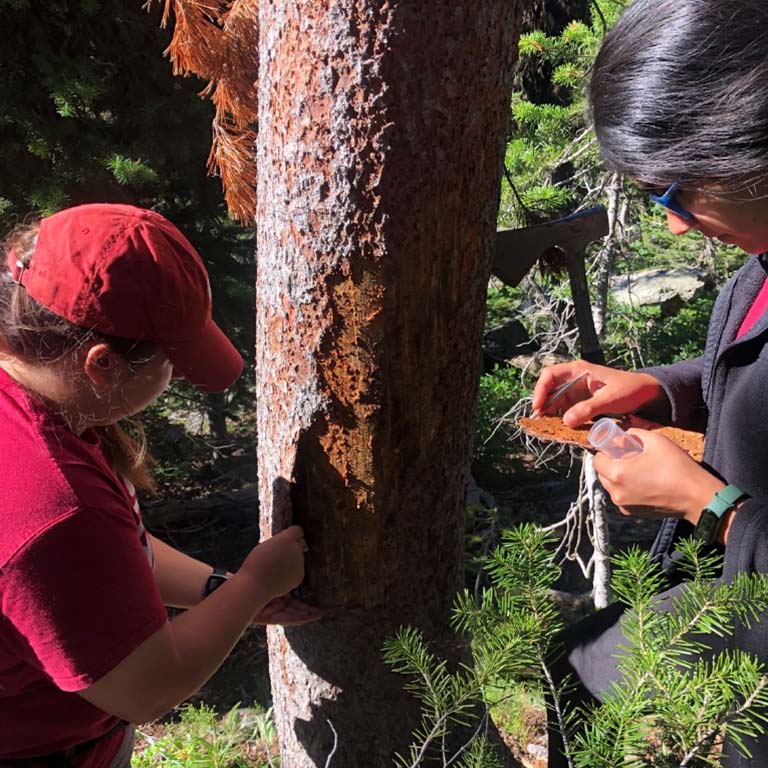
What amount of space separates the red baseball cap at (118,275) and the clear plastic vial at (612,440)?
999mm

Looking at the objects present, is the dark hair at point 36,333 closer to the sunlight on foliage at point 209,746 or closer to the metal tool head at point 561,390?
the sunlight on foliage at point 209,746

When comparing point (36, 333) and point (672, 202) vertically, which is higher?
point (672, 202)

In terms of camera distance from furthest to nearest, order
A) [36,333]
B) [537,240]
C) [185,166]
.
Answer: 1. [185,166]
2. [537,240]
3. [36,333]

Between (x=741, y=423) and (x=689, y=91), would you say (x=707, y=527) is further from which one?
(x=689, y=91)

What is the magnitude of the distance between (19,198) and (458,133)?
3.54 m

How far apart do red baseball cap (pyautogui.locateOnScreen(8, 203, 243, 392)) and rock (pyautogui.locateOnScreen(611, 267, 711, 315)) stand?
778 centimetres

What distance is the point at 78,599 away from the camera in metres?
1.19

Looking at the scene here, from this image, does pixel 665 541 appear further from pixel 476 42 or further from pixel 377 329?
pixel 476 42

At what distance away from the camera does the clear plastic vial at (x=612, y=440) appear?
5.29ft

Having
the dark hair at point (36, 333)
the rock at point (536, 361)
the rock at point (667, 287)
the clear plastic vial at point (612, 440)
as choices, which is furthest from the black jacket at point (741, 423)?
the rock at point (667, 287)

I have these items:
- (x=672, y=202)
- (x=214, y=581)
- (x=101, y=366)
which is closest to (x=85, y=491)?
(x=101, y=366)

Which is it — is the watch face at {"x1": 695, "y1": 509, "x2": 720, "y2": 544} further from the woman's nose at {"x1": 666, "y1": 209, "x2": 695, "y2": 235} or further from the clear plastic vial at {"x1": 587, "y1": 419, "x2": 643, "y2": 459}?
the woman's nose at {"x1": 666, "y1": 209, "x2": 695, "y2": 235}

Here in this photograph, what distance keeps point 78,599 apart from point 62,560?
8cm

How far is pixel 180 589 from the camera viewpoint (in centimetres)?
187
